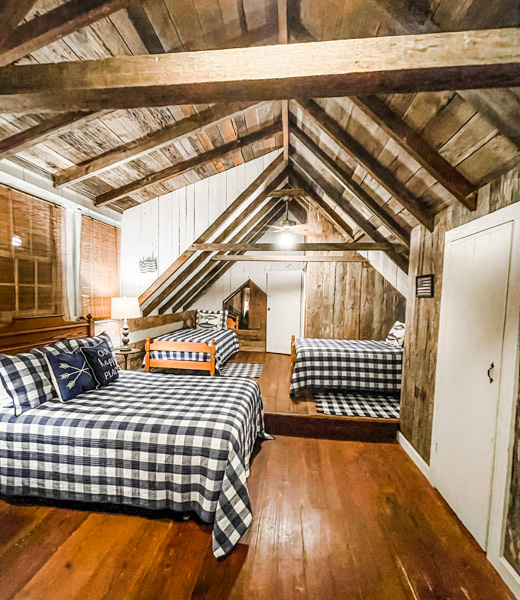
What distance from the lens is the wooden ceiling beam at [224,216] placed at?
3.51m

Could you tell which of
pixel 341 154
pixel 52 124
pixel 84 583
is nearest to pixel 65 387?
pixel 84 583

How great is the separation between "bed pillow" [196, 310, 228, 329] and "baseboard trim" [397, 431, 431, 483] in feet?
12.0

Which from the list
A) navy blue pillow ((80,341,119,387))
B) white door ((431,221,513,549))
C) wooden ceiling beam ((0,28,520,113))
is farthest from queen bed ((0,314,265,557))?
wooden ceiling beam ((0,28,520,113))

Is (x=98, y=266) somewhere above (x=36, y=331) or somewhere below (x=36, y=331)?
above

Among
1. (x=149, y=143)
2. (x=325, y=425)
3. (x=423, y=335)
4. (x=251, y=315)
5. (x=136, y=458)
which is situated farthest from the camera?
(x=251, y=315)

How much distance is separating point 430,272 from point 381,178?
0.87m

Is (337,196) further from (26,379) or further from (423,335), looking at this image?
(26,379)

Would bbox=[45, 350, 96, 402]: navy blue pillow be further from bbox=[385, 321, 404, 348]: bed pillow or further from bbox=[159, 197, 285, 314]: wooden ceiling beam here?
bbox=[385, 321, 404, 348]: bed pillow

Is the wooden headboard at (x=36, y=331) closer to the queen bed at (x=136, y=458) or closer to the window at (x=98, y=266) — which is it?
the window at (x=98, y=266)

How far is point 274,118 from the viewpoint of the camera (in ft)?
8.96

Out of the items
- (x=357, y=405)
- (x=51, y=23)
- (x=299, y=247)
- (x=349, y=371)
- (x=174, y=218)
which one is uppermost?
(x=51, y=23)

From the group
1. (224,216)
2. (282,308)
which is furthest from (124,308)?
(282,308)

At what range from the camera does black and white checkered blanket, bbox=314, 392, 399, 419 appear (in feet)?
9.59

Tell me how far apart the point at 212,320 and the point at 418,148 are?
4.61 metres
